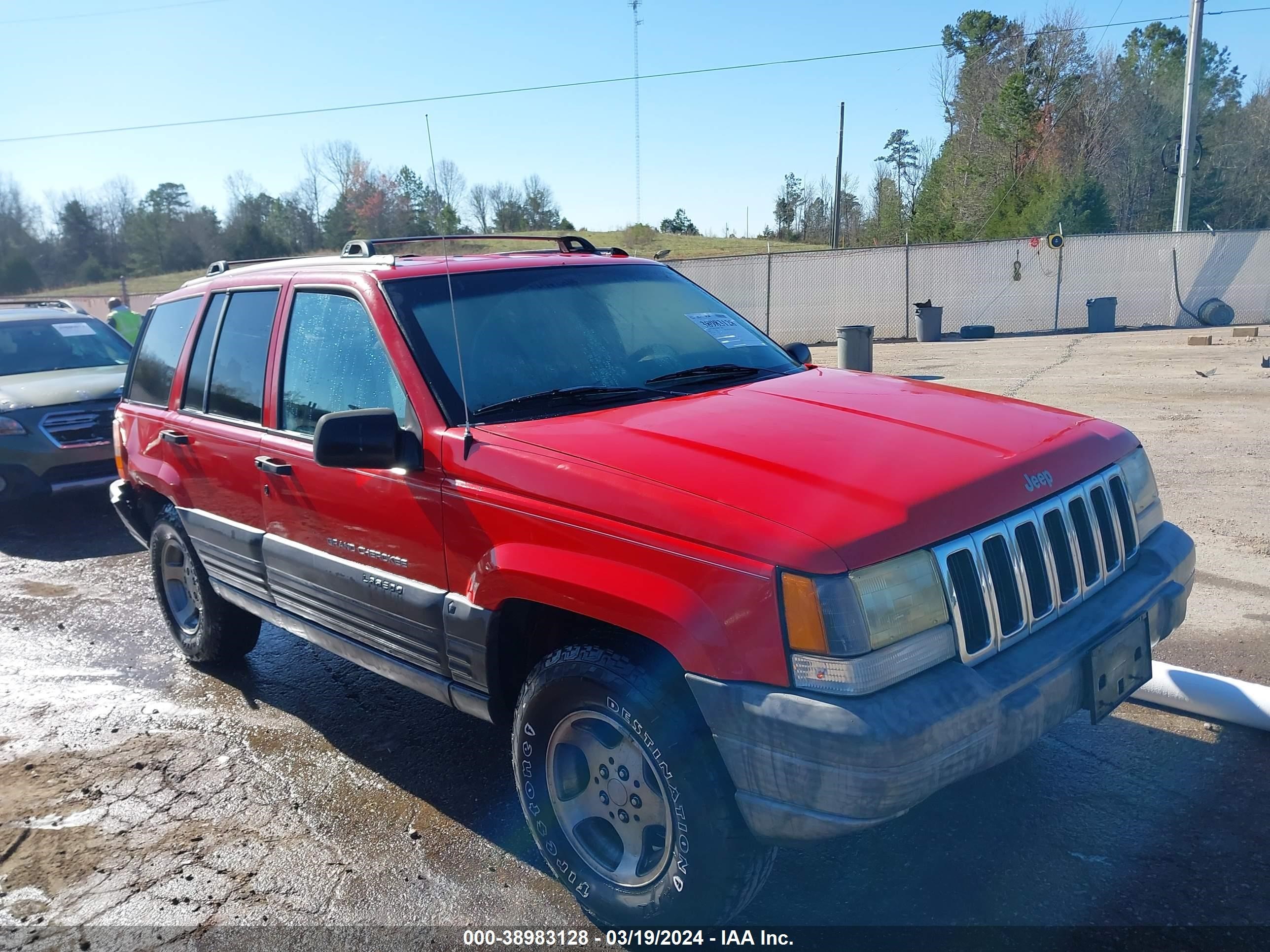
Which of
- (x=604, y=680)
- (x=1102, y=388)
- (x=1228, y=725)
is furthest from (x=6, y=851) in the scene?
(x=1102, y=388)

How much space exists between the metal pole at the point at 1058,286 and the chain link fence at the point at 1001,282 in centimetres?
2

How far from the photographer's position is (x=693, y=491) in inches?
99.7

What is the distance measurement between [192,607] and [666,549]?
12.2 feet

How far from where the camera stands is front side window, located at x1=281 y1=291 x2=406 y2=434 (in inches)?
137

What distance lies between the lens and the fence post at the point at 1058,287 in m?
24.0

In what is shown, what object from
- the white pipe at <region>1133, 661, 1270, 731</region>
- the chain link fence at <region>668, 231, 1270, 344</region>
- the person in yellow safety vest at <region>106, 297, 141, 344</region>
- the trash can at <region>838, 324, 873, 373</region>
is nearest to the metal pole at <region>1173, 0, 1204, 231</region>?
the chain link fence at <region>668, 231, 1270, 344</region>

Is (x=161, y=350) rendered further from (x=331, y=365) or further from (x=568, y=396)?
(x=568, y=396)

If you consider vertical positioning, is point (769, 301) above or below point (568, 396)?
below

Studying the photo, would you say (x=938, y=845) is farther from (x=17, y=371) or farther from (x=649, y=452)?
(x=17, y=371)

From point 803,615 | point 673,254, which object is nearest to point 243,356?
point 803,615

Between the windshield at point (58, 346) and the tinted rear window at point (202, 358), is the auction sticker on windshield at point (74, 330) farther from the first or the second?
the tinted rear window at point (202, 358)

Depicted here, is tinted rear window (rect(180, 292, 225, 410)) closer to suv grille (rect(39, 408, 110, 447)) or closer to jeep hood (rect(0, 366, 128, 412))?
jeep hood (rect(0, 366, 128, 412))

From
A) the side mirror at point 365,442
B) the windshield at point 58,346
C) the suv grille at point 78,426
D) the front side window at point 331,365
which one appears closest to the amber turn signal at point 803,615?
the side mirror at point 365,442

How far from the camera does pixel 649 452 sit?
109 inches
